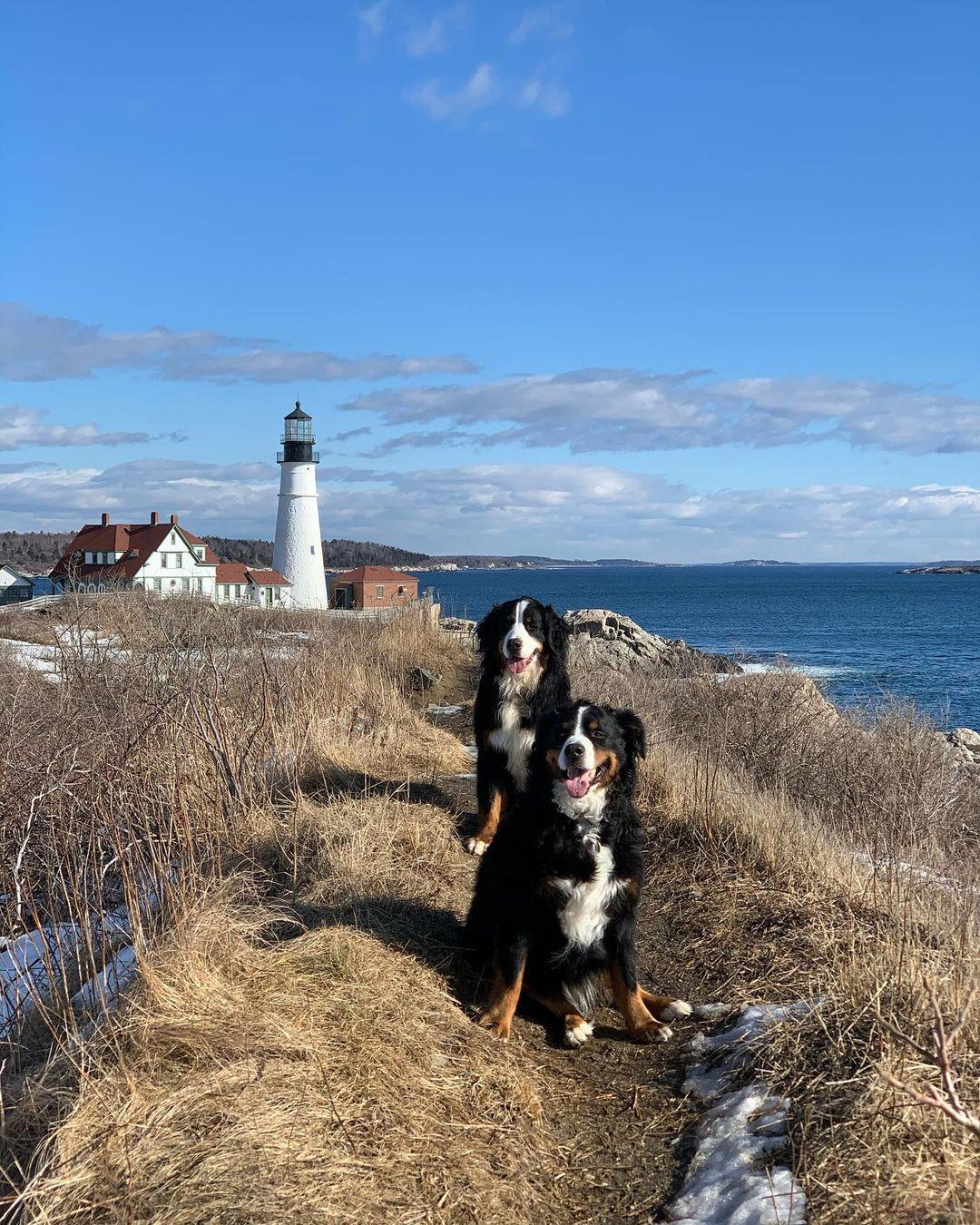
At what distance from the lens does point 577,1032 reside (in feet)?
13.9

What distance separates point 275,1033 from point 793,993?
226 cm

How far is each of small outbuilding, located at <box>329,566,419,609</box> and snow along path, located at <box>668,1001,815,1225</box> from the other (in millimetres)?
36299

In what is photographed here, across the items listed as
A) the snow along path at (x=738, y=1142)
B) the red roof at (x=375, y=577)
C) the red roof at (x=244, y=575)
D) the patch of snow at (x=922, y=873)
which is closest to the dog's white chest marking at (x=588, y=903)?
the snow along path at (x=738, y=1142)

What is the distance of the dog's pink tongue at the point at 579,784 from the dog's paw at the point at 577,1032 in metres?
0.99

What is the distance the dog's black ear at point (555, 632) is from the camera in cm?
661

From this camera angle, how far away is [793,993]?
14.1 ft

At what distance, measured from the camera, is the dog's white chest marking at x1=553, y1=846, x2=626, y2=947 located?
4.12 metres

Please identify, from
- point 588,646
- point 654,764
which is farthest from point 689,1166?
point 588,646

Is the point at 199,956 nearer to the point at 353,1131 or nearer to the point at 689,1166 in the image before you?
the point at 353,1131

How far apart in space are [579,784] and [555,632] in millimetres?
2581

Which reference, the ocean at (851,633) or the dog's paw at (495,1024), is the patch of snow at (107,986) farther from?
the ocean at (851,633)

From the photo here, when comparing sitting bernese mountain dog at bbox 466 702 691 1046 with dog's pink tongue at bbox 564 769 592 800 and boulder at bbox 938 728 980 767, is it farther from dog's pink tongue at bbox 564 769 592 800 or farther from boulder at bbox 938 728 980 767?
boulder at bbox 938 728 980 767

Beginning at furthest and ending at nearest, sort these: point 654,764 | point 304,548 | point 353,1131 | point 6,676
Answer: point 304,548 < point 6,676 < point 654,764 < point 353,1131

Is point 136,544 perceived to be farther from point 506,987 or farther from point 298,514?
point 506,987
